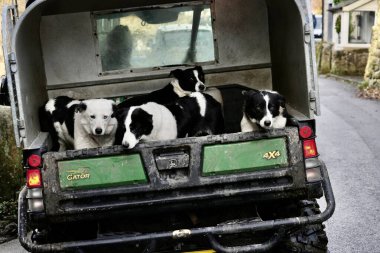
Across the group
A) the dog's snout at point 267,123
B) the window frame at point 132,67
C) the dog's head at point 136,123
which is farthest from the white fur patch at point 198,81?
the dog's snout at point 267,123

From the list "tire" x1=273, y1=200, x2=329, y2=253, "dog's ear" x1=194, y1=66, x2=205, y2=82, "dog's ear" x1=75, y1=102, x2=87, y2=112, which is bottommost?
"tire" x1=273, y1=200, x2=329, y2=253

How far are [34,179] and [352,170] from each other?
23.1 ft

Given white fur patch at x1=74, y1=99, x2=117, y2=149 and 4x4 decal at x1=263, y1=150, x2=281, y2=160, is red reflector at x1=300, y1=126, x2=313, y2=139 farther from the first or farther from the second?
white fur patch at x1=74, y1=99, x2=117, y2=149

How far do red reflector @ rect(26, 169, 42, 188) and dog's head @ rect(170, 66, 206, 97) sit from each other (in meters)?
2.58

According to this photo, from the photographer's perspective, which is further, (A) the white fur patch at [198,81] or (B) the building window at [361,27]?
(B) the building window at [361,27]

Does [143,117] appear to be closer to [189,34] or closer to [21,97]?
[21,97]

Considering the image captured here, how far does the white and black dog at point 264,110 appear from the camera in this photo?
5676 mm

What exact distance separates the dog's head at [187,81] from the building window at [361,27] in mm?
30792

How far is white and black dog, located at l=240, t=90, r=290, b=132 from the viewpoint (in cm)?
568

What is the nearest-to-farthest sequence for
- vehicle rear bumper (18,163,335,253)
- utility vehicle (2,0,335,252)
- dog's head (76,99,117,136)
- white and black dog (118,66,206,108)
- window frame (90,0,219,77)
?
vehicle rear bumper (18,163,335,253)
utility vehicle (2,0,335,252)
dog's head (76,99,117,136)
white and black dog (118,66,206,108)
window frame (90,0,219,77)

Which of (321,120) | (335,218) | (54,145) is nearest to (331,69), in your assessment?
(321,120)

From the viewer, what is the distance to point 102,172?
5.24m

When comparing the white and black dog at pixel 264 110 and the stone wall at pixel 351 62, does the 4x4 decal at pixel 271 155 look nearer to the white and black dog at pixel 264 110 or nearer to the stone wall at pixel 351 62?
the white and black dog at pixel 264 110

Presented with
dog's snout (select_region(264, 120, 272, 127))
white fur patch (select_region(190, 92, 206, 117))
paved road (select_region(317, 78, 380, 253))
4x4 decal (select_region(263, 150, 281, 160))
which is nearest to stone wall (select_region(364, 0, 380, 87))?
paved road (select_region(317, 78, 380, 253))
